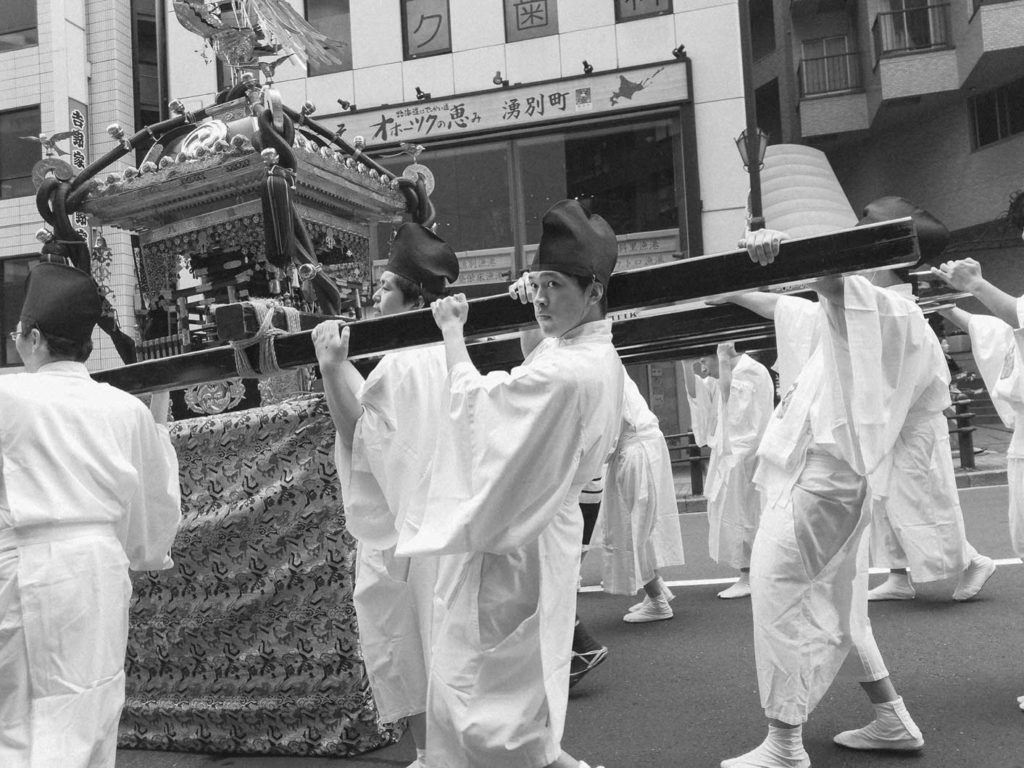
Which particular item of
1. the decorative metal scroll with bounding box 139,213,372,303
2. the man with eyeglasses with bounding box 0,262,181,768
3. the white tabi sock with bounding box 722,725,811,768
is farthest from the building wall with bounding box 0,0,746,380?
the man with eyeglasses with bounding box 0,262,181,768

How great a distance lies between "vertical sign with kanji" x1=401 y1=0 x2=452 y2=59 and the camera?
542 inches

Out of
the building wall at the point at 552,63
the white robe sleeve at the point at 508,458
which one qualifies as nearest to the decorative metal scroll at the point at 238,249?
the white robe sleeve at the point at 508,458

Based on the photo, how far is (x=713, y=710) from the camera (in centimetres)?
380

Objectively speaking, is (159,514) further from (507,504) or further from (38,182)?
(38,182)

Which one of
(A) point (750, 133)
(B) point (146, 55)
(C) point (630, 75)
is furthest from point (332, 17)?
(A) point (750, 133)

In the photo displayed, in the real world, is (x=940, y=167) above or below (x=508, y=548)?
above

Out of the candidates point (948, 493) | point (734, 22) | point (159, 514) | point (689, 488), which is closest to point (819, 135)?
point (734, 22)

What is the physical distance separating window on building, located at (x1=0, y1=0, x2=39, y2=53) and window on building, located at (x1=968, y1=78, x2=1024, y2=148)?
17.3 meters

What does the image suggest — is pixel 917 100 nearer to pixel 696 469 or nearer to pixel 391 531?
pixel 696 469

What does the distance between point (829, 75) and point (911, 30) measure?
1954mm

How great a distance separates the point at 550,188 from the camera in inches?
524

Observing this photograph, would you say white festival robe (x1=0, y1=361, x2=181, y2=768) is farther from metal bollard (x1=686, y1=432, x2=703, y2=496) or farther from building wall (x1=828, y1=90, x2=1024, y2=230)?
building wall (x1=828, y1=90, x2=1024, y2=230)

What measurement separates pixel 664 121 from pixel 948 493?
8.92 meters

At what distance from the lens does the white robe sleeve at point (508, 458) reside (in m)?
2.40
